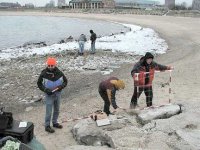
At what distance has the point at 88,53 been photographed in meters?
25.8

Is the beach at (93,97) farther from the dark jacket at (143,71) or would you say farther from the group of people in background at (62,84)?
the dark jacket at (143,71)

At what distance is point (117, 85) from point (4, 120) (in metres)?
3.28

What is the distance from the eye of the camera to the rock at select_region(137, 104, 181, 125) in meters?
10.1

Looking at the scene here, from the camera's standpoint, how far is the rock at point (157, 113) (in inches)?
396

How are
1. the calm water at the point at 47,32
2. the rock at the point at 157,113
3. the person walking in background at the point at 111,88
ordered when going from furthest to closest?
the calm water at the point at 47,32 → the person walking in background at the point at 111,88 → the rock at the point at 157,113

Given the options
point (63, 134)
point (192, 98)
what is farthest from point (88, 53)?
point (63, 134)

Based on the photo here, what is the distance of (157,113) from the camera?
10344 millimetres

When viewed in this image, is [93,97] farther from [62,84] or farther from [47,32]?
[47,32]

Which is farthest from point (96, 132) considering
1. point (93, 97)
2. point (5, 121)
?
point (93, 97)

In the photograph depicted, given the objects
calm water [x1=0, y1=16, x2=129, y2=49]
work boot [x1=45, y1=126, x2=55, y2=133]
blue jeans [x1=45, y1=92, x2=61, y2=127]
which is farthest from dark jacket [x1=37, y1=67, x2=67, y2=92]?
calm water [x1=0, y1=16, x2=129, y2=49]

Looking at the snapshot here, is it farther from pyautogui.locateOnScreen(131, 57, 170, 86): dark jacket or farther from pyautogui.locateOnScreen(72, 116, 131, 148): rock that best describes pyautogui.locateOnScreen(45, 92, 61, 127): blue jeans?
pyautogui.locateOnScreen(131, 57, 170, 86): dark jacket

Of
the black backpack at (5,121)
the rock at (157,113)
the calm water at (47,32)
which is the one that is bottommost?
the calm water at (47,32)

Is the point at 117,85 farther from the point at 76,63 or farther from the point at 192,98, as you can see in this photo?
the point at 76,63

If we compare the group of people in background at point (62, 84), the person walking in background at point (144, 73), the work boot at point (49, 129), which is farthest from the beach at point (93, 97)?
the person walking in background at point (144, 73)
